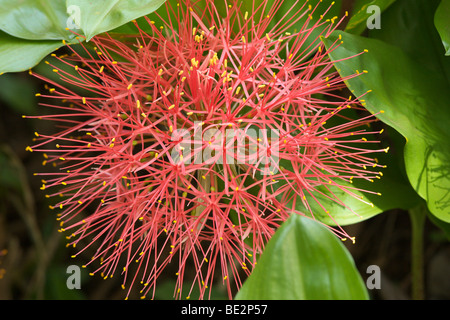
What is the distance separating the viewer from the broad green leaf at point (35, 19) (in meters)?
0.67

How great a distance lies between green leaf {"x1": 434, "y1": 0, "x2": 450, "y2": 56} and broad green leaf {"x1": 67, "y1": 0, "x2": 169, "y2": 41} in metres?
0.41

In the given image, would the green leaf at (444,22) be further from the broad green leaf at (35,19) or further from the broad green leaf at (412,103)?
the broad green leaf at (35,19)

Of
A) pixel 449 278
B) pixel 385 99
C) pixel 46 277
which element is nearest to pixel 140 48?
pixel 385 99

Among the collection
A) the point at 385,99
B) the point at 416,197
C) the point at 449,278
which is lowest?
the point at 449,278

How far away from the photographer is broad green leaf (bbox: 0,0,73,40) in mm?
665

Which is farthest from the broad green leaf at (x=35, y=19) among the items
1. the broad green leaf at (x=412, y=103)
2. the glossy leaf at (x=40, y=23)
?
the broad green leaf at (x=412, y=103)

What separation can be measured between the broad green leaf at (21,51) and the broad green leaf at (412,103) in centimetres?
40

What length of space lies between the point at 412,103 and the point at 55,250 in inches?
37.7

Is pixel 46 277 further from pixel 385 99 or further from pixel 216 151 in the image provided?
pixel 385 99

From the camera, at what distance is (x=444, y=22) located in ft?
2.28

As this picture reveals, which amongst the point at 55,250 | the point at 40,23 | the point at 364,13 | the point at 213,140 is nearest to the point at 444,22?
the point at 364,13
